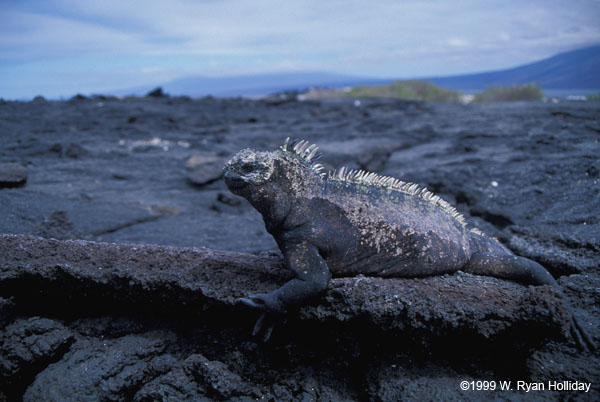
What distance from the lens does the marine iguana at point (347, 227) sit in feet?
6.44

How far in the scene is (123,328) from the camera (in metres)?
2.27

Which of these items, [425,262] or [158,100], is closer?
[425,262]

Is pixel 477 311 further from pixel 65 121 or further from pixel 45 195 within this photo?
pixel 65 121

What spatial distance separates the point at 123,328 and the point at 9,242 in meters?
0.99

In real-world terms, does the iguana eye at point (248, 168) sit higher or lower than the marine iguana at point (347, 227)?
higher

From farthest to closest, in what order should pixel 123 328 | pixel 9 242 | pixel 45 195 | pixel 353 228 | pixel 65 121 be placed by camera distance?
pixel 65 121, pixel 45 195, pixel 9 242, pixel 123 328, pixel 353 228

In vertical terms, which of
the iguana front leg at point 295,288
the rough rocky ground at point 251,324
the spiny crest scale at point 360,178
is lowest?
the rough rocky ground at point 251,324

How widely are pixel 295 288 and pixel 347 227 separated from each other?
49cm

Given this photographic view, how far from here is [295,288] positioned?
72.3 inches

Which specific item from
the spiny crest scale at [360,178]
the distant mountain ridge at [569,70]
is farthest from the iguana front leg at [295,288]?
the distant mountain ridge at [569,70]

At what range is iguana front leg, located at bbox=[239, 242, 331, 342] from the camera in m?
1.83

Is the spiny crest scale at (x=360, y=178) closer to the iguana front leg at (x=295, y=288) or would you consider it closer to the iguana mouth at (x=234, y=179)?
the iguana mouth at (x=234, y=179)

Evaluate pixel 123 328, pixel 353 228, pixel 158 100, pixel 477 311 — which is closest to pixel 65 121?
pixel 158 100

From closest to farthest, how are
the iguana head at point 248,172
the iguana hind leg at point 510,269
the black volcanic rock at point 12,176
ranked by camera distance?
the iguana head at point 248,172 → the iguana hind leg at point 510,269 → the black volcanic rock at point 12,176
